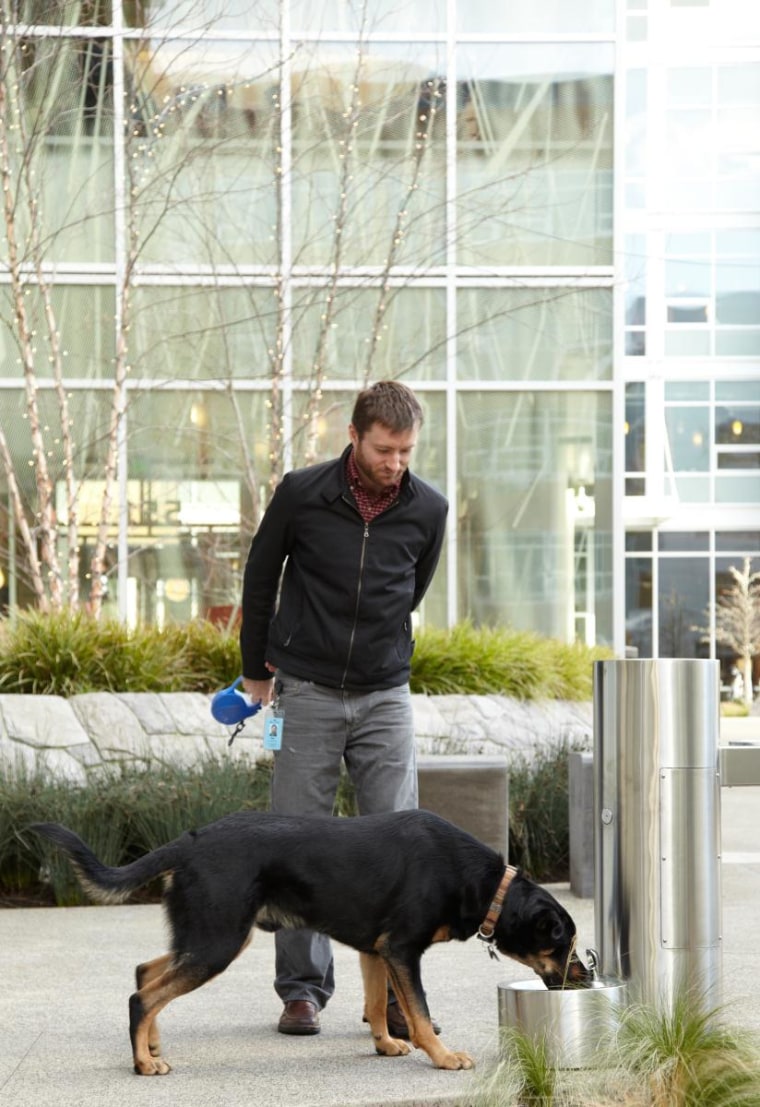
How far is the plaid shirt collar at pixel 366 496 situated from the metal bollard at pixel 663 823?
104 cm

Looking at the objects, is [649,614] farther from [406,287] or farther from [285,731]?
[285,731]

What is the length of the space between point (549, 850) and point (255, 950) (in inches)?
97.9

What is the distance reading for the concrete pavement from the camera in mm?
4262

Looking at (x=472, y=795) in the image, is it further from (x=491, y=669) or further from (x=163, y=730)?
(x=491, y=669)

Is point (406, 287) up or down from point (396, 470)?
up

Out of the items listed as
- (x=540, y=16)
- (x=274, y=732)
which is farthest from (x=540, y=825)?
(x=540, y=16)

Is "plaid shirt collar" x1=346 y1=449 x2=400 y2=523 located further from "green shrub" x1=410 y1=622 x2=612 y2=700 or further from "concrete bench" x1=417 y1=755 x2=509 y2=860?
"green shrub" x1=410 y1=622 x2=612 y2=700

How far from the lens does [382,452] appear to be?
16.2ft

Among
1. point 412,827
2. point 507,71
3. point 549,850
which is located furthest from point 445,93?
point 412,827

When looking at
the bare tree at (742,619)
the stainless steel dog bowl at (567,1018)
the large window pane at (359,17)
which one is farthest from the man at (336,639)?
the bare tree at (742,619)

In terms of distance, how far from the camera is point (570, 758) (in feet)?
26.8

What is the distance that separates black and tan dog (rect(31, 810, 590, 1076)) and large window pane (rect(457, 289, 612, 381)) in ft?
41.0

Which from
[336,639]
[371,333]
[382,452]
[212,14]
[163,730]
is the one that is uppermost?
[212,14]

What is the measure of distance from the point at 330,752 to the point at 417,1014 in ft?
3.35
